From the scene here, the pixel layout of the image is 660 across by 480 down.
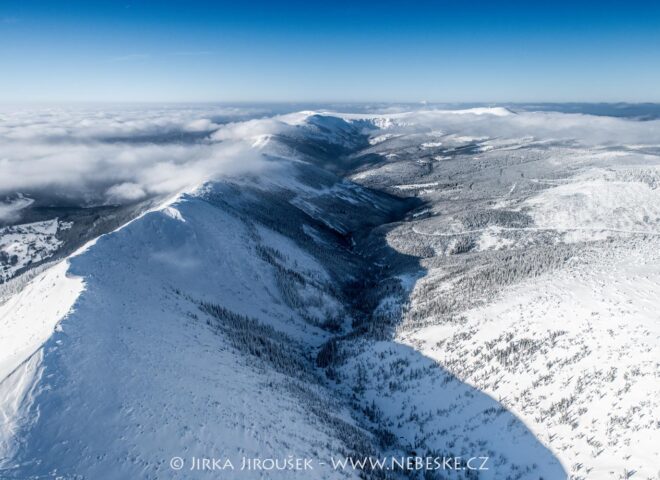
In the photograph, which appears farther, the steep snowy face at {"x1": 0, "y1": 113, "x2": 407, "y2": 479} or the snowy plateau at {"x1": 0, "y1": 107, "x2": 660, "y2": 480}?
the snowy plateau at {"x1": 0, "y1": 107, "x2": 660, "y2": 480}

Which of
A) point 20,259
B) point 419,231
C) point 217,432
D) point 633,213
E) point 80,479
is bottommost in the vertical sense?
point 20,259

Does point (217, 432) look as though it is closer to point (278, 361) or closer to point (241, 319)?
point (278, 361)

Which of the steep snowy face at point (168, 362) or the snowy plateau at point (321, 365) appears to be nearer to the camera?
the steep snowy face at point (168, 362)

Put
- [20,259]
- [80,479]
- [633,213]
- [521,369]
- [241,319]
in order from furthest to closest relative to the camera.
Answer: [20,259]
[633,213]
[241,319]
[521,369]
[80,479]

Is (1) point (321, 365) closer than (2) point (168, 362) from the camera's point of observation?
No

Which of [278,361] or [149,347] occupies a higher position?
[149,347]

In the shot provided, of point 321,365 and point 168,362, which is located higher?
point 168,362

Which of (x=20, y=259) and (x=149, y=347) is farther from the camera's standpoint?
(x=20, y=259)

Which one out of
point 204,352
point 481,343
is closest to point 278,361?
point 204,352

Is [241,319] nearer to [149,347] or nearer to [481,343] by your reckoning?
[149,347]

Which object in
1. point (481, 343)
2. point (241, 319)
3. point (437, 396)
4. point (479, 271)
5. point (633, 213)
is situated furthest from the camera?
point (633, 213)
